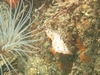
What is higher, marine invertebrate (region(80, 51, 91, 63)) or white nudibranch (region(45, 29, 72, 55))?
white nudibranch (region(45, 29, 72, 55))

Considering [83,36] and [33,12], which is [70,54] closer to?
[83,36]

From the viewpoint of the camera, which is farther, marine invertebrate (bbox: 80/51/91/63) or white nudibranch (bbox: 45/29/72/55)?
white nudibranch (bbox: 45/29/72/55)

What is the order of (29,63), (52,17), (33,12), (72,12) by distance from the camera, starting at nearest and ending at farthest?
(72,12) < (52,17) < (29,63) < (33,12)

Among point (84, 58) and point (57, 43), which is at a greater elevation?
point (57, 43)

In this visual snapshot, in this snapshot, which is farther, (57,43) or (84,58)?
(57,43)

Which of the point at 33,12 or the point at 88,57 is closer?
the point at 88,57

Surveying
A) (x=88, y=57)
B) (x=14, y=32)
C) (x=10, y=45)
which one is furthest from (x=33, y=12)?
(x=88, y=57)

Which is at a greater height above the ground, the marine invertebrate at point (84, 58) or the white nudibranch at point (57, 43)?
the white nudibranch at point (57, 43)

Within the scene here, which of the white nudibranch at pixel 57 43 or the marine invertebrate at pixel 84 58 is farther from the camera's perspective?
the white nudibranch at pixel 57 43
